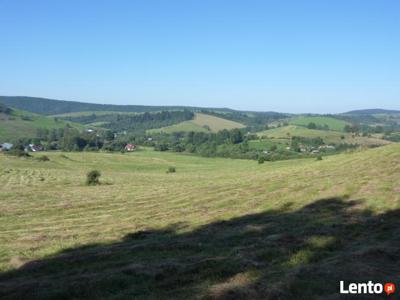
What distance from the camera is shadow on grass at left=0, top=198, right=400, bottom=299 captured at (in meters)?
12.8

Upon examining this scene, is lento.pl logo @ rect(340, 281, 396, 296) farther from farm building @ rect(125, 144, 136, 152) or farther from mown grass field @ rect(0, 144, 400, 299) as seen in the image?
farm building @ rect(125, 144, 136, 152)

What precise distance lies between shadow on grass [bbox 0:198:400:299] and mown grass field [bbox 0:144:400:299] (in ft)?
0.15

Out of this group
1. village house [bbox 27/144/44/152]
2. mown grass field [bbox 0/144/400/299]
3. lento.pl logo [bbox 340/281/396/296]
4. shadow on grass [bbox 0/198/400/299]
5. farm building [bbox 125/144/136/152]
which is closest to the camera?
lento.pl logo [bbox 340/281/396/296]

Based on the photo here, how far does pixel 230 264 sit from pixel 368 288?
15.4 ft

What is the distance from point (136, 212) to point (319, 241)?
19263 mm

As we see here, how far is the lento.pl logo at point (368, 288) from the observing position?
38.9 ft

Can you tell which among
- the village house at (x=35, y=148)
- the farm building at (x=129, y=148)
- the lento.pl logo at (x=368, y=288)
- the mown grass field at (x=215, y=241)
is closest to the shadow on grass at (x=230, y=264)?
the mown grass field at (x=215, y=241)

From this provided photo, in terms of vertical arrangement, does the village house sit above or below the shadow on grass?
below

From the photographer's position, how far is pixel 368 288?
39.8 feet

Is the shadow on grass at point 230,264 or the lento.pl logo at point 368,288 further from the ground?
the lento.pl logo at point 368,288

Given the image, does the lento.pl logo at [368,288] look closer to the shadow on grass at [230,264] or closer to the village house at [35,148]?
the shadow on grass at [230,264]

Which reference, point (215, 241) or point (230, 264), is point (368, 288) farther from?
point (215, 241)

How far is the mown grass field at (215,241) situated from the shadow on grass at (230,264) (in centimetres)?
5

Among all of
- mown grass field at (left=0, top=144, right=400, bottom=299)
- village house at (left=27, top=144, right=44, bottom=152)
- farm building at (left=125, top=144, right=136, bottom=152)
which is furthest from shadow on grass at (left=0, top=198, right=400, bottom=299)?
village house at (left=27, top=144, right=44, bottom=152)
